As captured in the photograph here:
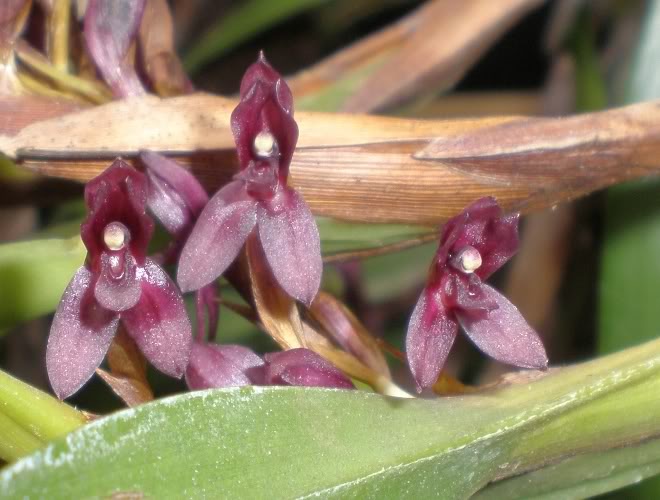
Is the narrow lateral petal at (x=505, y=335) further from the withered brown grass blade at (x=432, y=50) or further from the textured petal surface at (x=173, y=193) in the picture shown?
the withered brown grass blade at (x=432, y=50)

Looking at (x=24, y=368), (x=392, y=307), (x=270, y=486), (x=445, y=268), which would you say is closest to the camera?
(x=270, y=486)

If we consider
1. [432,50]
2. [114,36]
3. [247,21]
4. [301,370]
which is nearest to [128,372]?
[301,370]

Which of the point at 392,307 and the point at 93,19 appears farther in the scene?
the point at 392,307

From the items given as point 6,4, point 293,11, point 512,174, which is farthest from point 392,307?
point 6,4

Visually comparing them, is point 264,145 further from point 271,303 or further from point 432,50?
point 432,50

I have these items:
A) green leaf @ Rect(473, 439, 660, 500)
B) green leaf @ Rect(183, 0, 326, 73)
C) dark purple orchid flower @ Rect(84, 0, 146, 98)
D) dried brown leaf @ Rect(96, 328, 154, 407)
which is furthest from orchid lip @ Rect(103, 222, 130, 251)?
green leaf @ Rect(183, 0, 326, 73)

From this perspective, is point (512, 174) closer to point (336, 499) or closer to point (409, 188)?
point (409, 188)

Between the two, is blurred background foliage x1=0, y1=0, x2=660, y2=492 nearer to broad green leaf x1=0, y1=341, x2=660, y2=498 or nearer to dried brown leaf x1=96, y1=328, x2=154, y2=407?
dried brown leaf x1=96, y1=328, x2=154, y2=407
